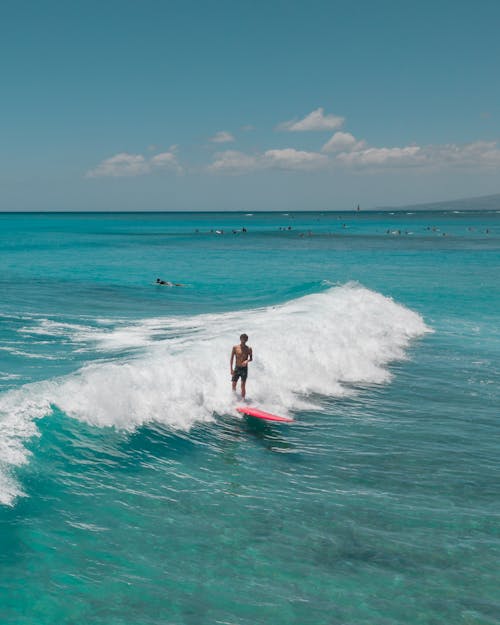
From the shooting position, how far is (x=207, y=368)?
18297 millimetres

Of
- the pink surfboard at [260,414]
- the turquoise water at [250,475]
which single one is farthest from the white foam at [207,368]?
the pink surfboard at [260,414]

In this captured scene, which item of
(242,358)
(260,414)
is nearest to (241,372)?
(242,358)

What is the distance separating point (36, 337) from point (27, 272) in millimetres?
30708

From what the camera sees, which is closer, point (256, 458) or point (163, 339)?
point (256, 458)

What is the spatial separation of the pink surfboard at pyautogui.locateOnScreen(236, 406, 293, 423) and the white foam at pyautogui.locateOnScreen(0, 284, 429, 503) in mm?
517

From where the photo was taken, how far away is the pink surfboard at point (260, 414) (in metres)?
15.5

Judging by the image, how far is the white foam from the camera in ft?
48.0

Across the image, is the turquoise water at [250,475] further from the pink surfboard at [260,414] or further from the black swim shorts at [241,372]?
the black swim shorts at [241,372]

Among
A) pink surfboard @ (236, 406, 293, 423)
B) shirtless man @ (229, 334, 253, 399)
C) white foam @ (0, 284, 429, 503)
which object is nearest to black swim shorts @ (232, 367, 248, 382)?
shirtless man @ (229, 334, 253, 399)

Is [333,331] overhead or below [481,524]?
overhead

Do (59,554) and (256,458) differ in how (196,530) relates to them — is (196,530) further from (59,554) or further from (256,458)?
(256,458)

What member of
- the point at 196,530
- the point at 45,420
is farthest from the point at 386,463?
the point at 45,420

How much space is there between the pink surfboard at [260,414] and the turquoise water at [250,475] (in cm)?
36

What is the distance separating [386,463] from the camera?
12844 mm
